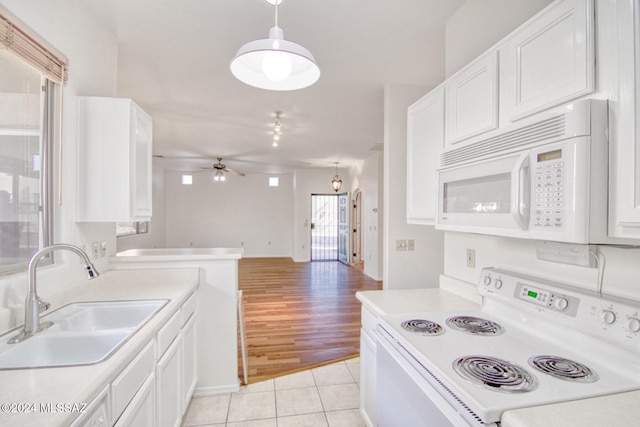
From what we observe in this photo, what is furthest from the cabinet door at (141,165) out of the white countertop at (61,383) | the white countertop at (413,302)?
the white countertop at (413,302)

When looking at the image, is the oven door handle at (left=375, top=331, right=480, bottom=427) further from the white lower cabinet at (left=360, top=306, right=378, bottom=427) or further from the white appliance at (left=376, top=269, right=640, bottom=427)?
the white lower cabinet at (left=360, top=306, right=378, bottom=427)

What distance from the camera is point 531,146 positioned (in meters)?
1.08

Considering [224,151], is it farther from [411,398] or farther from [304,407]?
[411,398]

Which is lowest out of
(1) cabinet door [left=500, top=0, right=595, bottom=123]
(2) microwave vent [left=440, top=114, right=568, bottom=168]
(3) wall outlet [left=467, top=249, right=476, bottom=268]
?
(3) wall outlet [left=467, top=249, right=476, bottom=268]

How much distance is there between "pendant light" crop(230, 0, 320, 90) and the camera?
1337mm

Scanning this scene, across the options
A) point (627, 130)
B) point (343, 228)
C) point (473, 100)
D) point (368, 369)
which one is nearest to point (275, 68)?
point (473, 100)

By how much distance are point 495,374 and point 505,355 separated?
7.1 inches

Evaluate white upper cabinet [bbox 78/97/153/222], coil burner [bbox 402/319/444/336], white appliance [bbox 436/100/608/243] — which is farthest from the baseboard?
white appliance [bbox 436/100/608/243]

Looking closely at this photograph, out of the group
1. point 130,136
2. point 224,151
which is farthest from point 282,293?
point 130,136

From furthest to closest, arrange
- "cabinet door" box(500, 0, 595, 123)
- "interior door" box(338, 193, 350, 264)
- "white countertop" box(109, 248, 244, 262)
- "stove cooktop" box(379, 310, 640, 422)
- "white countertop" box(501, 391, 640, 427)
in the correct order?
"interior door" box(338, 193, 350, 264)
"white countertop" box(109, 248, 244, 262)
"cabinet door" box(500, 0, 595, 123)
"stove cooktop" box(379, 310, 640, 422)
"white countertop" box(501, 391, 640, 427)

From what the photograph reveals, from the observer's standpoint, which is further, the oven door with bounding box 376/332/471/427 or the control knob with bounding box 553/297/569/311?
the control knob with bounding box 553/297/569/311

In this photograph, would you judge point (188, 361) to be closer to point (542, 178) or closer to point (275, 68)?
point (275, 68)

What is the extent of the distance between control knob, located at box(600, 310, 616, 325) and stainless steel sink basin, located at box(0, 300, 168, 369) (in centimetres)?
164

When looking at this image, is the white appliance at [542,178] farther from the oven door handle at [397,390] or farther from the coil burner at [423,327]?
the oven door handle at [397,390]
